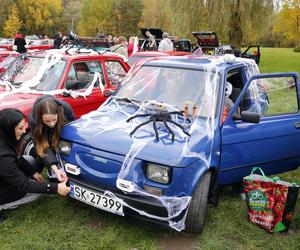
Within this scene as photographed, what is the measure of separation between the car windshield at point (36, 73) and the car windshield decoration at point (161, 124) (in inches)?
59.5

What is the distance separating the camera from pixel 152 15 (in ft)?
194

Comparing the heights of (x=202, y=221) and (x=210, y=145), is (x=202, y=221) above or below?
below

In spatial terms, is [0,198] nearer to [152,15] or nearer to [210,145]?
[210,145]

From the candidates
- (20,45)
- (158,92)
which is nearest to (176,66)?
(158,92)

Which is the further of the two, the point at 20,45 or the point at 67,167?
the point at 20,45

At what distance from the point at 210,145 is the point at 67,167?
1449 millimetres

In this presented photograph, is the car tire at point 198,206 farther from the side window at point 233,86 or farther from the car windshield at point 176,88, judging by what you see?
the side window at point 233,86

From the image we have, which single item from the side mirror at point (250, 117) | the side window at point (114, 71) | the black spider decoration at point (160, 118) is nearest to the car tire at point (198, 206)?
the black spider decoration at point (160, 118)

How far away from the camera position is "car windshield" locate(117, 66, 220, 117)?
14.2 feet

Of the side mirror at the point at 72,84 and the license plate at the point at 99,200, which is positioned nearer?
the license plate at the point at 99,200

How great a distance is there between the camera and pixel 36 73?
6.16 metres

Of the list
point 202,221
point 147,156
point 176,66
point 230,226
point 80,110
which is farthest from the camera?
point 80,110

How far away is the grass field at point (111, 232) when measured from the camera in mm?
3646

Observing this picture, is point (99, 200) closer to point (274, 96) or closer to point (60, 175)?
point (60, 175)
